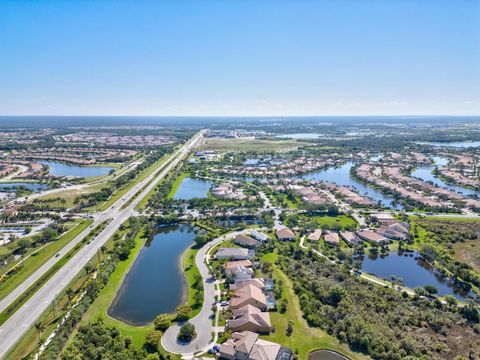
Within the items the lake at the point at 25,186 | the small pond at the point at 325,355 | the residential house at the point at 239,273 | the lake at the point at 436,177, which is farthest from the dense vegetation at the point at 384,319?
the lake at the point at 25,186

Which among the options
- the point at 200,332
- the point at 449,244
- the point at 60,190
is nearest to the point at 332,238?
the point at 449,244

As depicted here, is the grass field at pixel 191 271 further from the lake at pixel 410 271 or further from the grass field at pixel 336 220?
the grass field at pixel 336 220

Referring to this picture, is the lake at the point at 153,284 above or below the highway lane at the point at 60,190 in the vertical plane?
below

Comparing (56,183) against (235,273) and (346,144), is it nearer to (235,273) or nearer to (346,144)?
(235,273)

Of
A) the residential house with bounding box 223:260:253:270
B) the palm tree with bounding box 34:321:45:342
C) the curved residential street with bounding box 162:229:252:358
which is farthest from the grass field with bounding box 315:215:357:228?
the palm tree with bounding box 34:321:45:342

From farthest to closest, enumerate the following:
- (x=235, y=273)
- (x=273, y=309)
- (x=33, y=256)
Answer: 1. (x=33, y=256)
2. (x=235, y=273)
3. (x=273, y=309)

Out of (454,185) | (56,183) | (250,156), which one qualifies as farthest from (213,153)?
(454,185)
